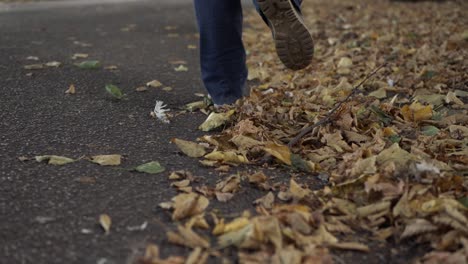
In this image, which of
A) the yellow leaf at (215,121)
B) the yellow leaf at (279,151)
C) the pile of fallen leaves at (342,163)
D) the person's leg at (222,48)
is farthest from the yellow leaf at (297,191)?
the person's leg at (222,48)

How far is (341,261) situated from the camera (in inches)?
55.4

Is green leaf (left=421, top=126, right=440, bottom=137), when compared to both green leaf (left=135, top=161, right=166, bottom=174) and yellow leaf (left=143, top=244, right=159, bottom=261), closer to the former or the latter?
green leaf (left=135, top=161, right=166, bottom=174)

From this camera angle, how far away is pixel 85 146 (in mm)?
2148

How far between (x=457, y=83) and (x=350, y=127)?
1203 millimetres

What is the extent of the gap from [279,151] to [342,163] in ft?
0.70

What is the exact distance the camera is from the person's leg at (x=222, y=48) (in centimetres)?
260

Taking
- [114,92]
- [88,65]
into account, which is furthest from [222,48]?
[88,65]

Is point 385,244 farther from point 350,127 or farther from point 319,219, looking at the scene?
point 350,127

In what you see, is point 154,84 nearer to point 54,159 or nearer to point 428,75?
point 54,159

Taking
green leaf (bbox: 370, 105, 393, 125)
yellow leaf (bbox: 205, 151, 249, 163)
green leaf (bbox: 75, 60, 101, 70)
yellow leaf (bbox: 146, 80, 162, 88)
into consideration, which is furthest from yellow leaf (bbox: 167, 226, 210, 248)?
green leaf (bbox: 75, 60, 101, 70)

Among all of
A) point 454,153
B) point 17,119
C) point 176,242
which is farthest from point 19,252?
point 454,153

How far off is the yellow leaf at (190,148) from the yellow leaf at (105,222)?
0.56m

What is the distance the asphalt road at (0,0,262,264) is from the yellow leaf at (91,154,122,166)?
0.10ft

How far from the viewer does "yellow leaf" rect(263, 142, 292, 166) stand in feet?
6.47
